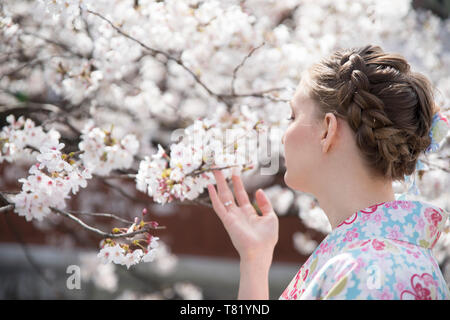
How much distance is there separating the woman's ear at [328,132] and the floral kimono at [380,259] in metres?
0.18

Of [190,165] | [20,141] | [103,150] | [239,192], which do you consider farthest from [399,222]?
[20,141]

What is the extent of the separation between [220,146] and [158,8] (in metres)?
0.99

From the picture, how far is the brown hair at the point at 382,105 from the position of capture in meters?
1.10

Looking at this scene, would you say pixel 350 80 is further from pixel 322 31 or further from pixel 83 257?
pixel 83 257

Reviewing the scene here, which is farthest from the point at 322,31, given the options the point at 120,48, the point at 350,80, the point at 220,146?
the point at 350,80

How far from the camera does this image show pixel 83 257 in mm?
4906

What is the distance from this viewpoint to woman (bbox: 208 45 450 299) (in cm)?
104

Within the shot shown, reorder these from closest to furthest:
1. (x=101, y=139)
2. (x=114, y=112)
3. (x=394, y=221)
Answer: (x=394, y=221)
(x=101, y=139)
(x=114, y=112)

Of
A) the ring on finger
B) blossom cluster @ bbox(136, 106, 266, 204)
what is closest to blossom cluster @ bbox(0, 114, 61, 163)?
blossom cluster @ bbox(136, 106, 266, 204)

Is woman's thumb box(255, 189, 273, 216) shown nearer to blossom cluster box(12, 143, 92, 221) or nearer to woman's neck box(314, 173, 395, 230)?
woman's neck box(314, 173, 395, 230)

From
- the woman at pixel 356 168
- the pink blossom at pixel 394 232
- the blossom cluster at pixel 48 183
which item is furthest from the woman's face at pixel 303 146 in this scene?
the blossom cluster at pixel 48 183

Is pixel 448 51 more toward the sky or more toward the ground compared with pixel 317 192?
more toward the sky

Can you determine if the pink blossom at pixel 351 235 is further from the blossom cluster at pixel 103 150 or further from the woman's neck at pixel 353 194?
the blossom cluster at pixel 103 150

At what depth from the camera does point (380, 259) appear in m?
0.97
